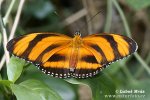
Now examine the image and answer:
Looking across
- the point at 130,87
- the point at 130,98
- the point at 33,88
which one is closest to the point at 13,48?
the point at 33,88

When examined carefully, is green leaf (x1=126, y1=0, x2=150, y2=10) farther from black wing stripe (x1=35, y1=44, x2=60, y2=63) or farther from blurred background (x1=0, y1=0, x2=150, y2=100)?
black wing stripe (x1=35, y1=44, x2=60, y2=63)

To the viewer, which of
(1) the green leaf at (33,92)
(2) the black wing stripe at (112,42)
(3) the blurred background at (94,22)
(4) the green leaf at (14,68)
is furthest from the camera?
(3) the blurred background at (94,22)

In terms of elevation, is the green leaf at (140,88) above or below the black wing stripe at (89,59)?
below

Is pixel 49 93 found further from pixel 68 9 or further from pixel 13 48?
pixel 68 9

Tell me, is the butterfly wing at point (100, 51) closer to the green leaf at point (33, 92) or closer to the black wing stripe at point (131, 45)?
the black wing stripe at point (131, 45)

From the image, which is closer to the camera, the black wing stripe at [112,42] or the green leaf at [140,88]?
the black wing stripe at [112,42]

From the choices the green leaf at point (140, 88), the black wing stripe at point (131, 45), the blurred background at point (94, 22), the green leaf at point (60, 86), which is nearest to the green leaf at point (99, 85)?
the black wing stripe at point (131, 45)

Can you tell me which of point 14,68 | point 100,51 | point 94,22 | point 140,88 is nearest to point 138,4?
point 140,88

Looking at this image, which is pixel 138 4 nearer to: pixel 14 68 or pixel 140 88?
pixel 140 88
